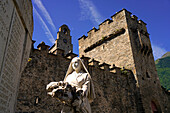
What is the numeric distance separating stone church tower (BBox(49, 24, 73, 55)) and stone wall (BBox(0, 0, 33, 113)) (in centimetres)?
2030

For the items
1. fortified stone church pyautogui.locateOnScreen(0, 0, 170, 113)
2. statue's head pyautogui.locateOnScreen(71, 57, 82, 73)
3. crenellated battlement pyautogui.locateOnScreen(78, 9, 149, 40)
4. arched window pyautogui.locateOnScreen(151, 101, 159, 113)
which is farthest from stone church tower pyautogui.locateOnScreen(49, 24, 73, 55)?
statue's head pyautogui.locateOnScreen(71, 57, 82, 73)

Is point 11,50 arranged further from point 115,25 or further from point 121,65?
point 115,25

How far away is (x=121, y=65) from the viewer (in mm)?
13906

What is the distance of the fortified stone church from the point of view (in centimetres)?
842

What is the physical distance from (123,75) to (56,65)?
576 cm

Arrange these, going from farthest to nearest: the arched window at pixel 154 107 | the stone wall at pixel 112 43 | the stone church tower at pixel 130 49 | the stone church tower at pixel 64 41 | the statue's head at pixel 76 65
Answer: the stone church tower at pixel 64 41, the stone wall at pixel 112 43, the stone church tower at pixel 130 49, the arched window at pixel 154 107, the statue's head at pixel 76 65

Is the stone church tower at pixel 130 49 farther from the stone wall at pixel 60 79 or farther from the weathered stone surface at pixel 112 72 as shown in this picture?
the stone wall at pixel 60 79

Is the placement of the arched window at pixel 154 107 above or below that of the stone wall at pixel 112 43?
below

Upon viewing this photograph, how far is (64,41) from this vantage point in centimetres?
2308

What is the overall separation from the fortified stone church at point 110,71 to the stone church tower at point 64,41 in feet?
17.4

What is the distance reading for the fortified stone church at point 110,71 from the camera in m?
8.42

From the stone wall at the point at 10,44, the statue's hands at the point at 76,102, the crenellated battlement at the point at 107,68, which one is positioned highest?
the crenellated battlement at the point at 107,68

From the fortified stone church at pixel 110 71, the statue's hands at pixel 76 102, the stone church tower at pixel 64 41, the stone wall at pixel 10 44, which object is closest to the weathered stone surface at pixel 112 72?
the fortified stone church at pixel 110 71

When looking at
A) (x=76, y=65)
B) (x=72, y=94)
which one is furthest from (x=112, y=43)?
(x=72, y=94)
